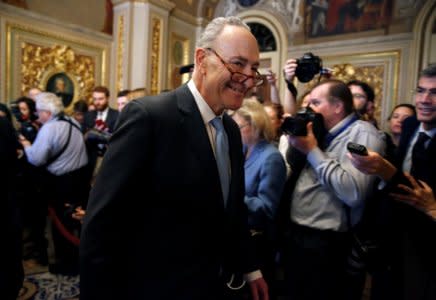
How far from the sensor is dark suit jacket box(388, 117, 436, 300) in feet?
5.29

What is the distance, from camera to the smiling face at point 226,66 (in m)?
1.22

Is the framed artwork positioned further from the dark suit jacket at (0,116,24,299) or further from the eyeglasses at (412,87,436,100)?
the eyeglasses at (412,87,436,100)

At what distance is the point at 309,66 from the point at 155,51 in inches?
240

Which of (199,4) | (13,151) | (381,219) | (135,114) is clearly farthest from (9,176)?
(199,4)

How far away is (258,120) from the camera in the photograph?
2.30 metres

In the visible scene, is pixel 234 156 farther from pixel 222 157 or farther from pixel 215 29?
pixel 215 29

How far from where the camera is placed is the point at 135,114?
110 centimetres

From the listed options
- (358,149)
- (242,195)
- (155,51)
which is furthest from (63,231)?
(155,51)

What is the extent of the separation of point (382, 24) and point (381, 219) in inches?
294

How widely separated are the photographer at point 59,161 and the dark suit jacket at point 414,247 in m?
2.77

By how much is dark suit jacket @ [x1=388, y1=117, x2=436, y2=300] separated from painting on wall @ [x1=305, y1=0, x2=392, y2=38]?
7280 mm

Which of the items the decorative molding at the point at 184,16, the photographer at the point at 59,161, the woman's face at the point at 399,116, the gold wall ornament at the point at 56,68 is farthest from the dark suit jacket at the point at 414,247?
the decorative molding at the point at 184,16

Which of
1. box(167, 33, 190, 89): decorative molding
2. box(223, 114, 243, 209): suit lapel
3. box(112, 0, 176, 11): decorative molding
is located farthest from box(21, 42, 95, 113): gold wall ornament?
box(223, 114, 243, 209): suit lapel

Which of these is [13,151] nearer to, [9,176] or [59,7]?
[9,176]
